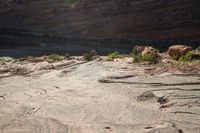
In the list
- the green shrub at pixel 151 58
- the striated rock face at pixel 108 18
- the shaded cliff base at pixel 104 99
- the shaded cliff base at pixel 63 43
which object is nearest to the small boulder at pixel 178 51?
the green shrub at pixel 151 58

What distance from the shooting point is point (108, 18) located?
29344 millimetres

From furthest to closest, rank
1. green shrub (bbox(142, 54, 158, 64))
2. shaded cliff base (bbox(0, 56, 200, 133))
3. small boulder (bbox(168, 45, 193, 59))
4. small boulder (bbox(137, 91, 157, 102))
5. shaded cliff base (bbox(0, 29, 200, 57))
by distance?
shaded cliff base (bbox(0, 29, 200, 57)), small boulder (bbox(168, 45, 193, 59)), green shrub (bbox(142, 54, 158, 64)), small boulder (bbox(137, 91, 157, 102)), shaded cliff base (bbox(0, 56, 200, 133))

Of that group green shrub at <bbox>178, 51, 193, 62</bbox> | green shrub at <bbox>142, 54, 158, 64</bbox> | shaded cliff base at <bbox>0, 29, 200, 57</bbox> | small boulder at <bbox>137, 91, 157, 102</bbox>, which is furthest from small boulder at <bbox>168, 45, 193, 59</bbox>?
shaded cliff base at <bbox>0, 29, 200, 57</bbox>

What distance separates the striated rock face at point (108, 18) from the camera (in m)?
27.6

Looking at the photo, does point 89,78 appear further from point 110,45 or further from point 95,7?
point 95,7

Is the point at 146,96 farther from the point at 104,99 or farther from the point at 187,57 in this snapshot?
the point at 187,57

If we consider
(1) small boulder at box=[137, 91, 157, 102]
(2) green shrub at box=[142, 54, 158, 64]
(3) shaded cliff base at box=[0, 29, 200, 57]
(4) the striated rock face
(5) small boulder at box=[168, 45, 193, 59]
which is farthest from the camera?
(4) the striated rock face

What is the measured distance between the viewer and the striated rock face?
27.6m

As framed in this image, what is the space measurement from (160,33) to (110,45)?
3.72m

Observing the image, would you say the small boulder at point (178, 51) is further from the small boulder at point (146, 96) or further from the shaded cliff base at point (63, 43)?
the shaded cliff base at point (63, 43)

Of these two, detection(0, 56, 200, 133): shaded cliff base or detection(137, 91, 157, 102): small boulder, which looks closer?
detection(0, 56, 200, 133): shaded cliff base

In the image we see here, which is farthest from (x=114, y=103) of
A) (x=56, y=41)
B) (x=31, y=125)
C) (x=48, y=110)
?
(x=56, y=41)

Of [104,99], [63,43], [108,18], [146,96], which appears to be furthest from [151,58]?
[108,18]

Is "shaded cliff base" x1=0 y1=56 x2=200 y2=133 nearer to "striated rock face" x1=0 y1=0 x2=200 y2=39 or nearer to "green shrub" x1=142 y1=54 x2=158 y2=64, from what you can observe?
"green shrub" x1=142 y1=54 x2=158 y2=64
